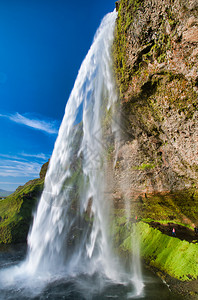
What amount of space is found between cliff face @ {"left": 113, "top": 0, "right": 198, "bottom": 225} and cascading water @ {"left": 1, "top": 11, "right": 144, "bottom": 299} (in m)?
2.79

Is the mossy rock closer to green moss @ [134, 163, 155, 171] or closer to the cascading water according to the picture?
the cascading water

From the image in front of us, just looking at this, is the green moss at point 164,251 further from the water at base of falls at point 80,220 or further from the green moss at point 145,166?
the green moss at point 145,166

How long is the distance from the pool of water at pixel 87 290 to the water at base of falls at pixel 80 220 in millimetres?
49

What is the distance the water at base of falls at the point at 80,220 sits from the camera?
8453 millimetres

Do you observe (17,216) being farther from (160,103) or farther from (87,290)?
(160,103)

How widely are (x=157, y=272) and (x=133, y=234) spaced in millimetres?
5232

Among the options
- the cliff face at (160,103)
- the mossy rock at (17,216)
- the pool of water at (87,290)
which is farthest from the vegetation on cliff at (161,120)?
the mossy rock at (17,216)

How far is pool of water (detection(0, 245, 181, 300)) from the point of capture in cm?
725

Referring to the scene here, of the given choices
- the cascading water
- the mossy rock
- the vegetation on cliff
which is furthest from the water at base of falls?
the mossy rock

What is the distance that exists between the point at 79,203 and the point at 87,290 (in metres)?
12.0

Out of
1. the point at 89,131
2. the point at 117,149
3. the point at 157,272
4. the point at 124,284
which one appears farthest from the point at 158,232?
the point at 89,131

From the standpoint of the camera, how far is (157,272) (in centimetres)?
1008

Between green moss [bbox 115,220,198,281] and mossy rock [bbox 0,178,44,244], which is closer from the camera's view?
green moss [bbox 115,220,198,281]

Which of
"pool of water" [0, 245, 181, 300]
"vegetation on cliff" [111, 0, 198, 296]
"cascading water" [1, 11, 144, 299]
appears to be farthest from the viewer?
"cascading water" [1, 11, 144, 299]
